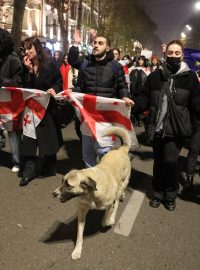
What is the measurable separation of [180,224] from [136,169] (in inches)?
85.1

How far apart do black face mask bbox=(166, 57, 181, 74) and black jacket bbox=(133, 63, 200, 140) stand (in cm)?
5

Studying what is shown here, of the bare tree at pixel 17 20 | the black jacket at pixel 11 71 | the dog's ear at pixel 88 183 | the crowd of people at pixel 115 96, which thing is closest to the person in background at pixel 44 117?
the crowd of people at pixel 115 96

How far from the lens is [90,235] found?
4.11m

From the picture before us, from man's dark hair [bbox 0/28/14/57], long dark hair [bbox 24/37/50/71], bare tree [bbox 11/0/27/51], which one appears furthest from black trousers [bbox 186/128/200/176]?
bare tree [bbox 11/0/27/51]

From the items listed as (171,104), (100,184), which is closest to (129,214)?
(100,184)

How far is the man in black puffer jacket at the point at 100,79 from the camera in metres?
4.93

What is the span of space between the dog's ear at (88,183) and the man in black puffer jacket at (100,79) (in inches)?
69.4

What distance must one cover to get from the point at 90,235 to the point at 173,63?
89.2 inches

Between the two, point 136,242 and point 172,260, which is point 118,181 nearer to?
point 136,242

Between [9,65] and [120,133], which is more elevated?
[9,65]

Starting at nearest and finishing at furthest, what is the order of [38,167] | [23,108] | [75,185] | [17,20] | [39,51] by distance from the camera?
1. [75,185]
2. [39,51]
3. [23,108]
4. [38,167]
5. [17,20]

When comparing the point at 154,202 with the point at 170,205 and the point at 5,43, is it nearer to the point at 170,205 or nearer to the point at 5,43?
the point at 170,205

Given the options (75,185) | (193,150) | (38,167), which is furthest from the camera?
(38,167)

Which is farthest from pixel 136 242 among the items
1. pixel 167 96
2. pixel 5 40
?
pixel 5 40
